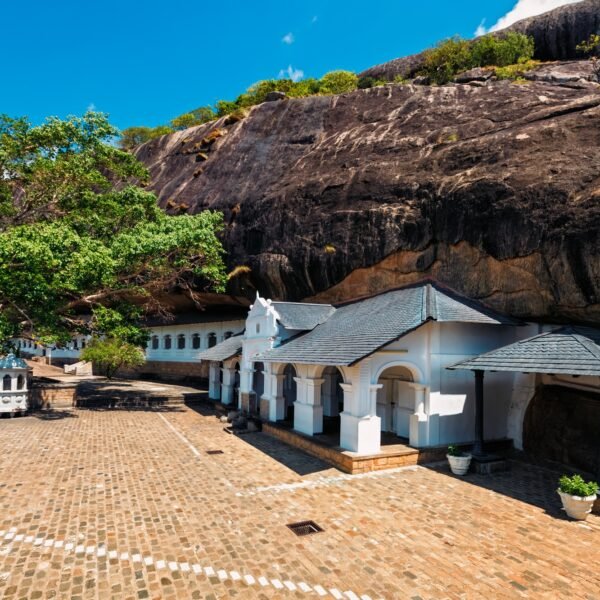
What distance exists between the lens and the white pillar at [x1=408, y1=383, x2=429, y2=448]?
14164 millimetres

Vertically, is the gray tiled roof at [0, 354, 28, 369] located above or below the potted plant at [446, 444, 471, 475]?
above

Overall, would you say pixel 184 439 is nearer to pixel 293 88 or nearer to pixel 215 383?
pixel 215 383

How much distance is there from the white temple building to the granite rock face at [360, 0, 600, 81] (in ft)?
90.2

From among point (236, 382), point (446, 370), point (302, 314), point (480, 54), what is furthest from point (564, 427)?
point (480, 54)

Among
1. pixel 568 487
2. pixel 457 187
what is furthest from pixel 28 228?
pixel 568 487

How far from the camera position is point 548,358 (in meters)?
11.3

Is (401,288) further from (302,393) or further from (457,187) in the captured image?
(302,393)

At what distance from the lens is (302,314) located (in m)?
20.0

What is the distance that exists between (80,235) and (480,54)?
3014 centimetres

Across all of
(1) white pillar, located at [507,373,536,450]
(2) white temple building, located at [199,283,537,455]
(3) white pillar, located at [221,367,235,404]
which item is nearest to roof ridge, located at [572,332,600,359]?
(2) white temple building, located at [199,283,537,455]

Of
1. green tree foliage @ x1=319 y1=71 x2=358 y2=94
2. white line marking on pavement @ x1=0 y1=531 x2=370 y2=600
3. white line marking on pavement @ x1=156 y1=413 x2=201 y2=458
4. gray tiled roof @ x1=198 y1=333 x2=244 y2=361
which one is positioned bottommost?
white line marking on pavement @ x1=156 y1=413 x2=201 y2=458

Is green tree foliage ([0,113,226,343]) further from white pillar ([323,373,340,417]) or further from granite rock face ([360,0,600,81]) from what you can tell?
granite rock face ([360,0,600,81])

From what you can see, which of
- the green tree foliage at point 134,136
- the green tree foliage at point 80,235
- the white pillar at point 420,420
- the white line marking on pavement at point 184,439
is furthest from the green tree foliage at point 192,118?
the white pillar at point 420,420

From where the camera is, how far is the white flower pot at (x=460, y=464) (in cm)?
1245
